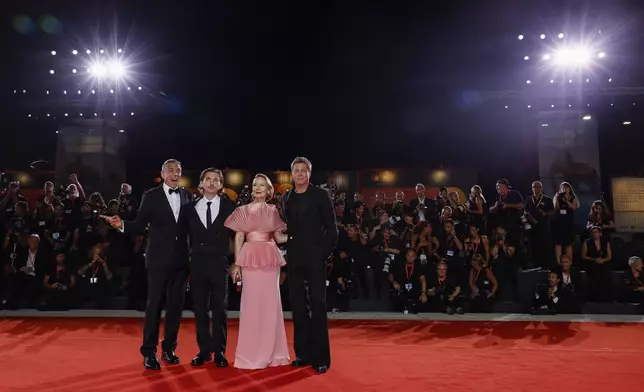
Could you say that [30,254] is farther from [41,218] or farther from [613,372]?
[613,372]

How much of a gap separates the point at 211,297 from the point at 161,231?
0.79 m

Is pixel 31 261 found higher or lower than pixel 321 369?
higher

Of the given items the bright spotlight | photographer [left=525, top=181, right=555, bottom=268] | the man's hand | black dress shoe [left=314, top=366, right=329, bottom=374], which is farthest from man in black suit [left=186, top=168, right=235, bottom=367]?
the bright spotlight

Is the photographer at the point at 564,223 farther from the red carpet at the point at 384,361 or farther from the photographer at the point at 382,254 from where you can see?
the photographer at the point at 382,254

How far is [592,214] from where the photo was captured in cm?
866

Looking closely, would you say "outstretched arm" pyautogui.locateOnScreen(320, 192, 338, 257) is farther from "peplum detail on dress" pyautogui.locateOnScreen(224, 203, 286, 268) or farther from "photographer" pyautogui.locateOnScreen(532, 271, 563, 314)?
"photographer" pyautogui.locateOnScreen(532, 271, 563, 314)

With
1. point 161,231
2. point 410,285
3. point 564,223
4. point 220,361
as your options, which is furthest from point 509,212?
point 161,231

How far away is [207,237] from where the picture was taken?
4.13 m

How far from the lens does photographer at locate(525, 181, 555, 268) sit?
874 centimetres

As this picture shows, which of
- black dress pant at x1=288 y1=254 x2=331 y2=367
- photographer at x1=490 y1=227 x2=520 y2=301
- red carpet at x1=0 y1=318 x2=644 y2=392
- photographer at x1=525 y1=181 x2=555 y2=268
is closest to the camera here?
red carpet at x1=0 y1=318 x2=644 y2=392

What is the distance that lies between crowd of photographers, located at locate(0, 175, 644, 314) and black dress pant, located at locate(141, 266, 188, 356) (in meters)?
3.96

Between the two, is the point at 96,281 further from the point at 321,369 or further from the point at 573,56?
the point at 573,56

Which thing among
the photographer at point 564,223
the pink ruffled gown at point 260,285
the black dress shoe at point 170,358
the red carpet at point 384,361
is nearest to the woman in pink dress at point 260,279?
the pink ruffled gown at point 260,285

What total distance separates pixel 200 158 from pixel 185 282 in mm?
15944
